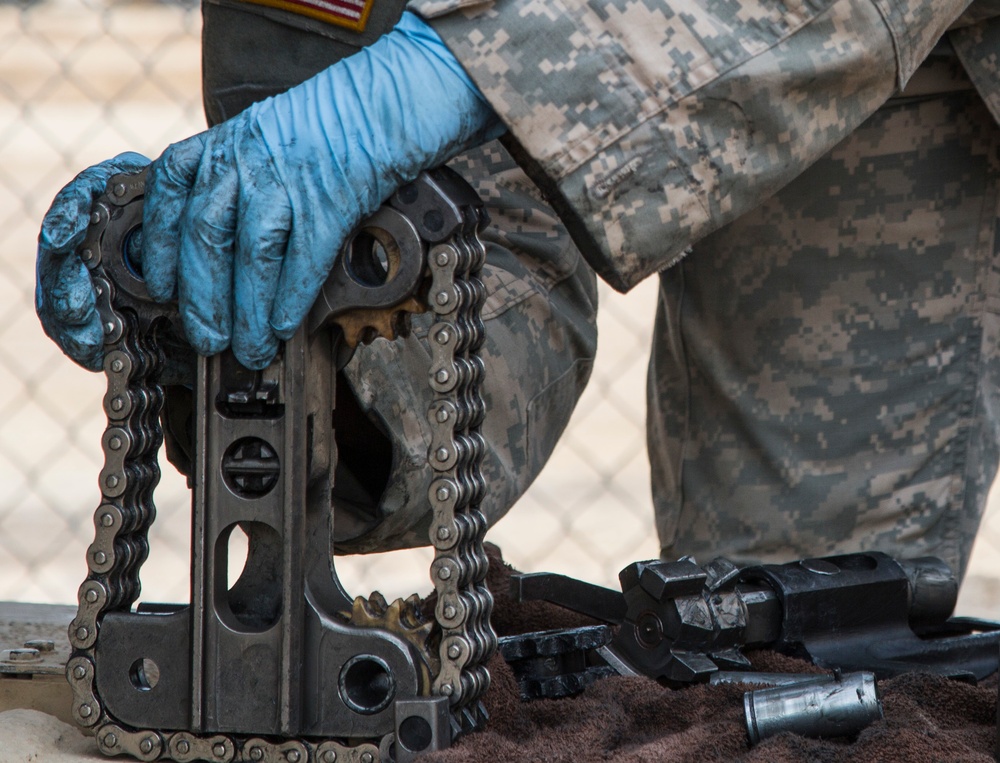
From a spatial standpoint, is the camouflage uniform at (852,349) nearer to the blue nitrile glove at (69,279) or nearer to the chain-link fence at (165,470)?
the blue nitrile glove at (69,279)

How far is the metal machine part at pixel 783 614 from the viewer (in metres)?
1.34

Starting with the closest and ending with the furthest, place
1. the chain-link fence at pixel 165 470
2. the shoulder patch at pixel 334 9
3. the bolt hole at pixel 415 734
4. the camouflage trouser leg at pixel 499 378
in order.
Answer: the bolt hole at pixel 415 734 < the camouflage trouser leg at pixel 499 378 < the shoulder patch at pixel 334 9 < the chain-link fence at pixel 165 470

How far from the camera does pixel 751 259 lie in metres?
1.91

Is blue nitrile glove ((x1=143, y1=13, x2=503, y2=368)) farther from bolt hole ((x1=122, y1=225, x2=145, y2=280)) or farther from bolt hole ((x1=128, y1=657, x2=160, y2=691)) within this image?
bolt hole ((x1=128, y1=657, x2=160, y2=691))

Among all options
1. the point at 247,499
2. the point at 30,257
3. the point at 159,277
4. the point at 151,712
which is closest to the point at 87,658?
the point at 151,712

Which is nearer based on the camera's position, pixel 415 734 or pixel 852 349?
pixel 415 734

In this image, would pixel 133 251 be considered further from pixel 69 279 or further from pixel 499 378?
pixel 499 378

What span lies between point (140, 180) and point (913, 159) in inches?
42.2

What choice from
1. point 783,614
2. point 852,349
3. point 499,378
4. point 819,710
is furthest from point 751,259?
point 819,710

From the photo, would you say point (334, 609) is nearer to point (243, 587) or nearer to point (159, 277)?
point (243, 587)

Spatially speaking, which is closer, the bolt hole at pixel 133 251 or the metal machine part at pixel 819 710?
the metal machine part at pixel 819 710

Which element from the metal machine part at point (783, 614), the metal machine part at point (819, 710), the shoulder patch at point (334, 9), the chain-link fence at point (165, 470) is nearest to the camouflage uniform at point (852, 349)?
the metal machine part at point (783, 614)

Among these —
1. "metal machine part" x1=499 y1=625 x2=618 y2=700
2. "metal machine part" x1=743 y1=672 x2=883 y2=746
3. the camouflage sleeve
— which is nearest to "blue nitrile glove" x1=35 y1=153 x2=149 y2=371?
the camouflage sleeve

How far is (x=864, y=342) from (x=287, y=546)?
1.01 meters
